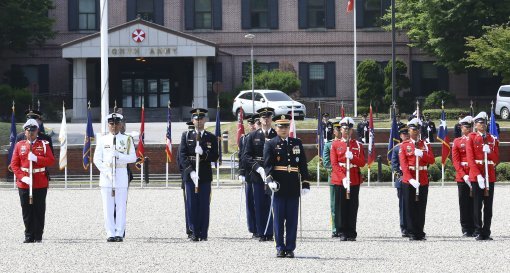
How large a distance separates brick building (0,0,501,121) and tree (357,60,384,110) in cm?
517

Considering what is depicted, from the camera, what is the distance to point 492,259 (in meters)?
15.2

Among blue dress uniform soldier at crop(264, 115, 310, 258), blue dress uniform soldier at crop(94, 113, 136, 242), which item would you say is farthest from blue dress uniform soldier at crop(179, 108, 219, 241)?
blue dress uniform soldier at crop(264, 115, 310, 258)

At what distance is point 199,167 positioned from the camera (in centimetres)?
1864

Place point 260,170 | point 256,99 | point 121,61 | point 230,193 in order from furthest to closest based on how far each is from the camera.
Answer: point 121,61 < point 256,99 < point 230,193 < point 260,170

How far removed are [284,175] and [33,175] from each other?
4332 millimetres

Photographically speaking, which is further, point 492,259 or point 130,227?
point 130,227

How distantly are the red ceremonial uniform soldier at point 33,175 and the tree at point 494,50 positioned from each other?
3696cm

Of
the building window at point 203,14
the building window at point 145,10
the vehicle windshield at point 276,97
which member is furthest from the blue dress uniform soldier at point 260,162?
the building window at point 203,14

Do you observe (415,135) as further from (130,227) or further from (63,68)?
(63,68)

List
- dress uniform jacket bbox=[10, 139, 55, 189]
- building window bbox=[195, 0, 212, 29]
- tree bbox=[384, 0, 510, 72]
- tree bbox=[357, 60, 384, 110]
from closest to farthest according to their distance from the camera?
dress uniform jacket bbox=[10, 139, 55, 189] < tree bbox=[384, 0, 510, 72] < tree bbox=[357, 60, 384, 110] < building window bbox=[195, 0, 212, 29]

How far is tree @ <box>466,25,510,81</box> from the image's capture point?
174 feet

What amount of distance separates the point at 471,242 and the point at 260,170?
3.37 metres

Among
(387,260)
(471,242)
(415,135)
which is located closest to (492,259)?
(387,260)

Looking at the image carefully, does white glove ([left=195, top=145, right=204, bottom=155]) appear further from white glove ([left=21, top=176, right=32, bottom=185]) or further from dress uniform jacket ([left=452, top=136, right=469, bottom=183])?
dress uniform jacket ([left=452, top=136, right=469, bottom=183])
